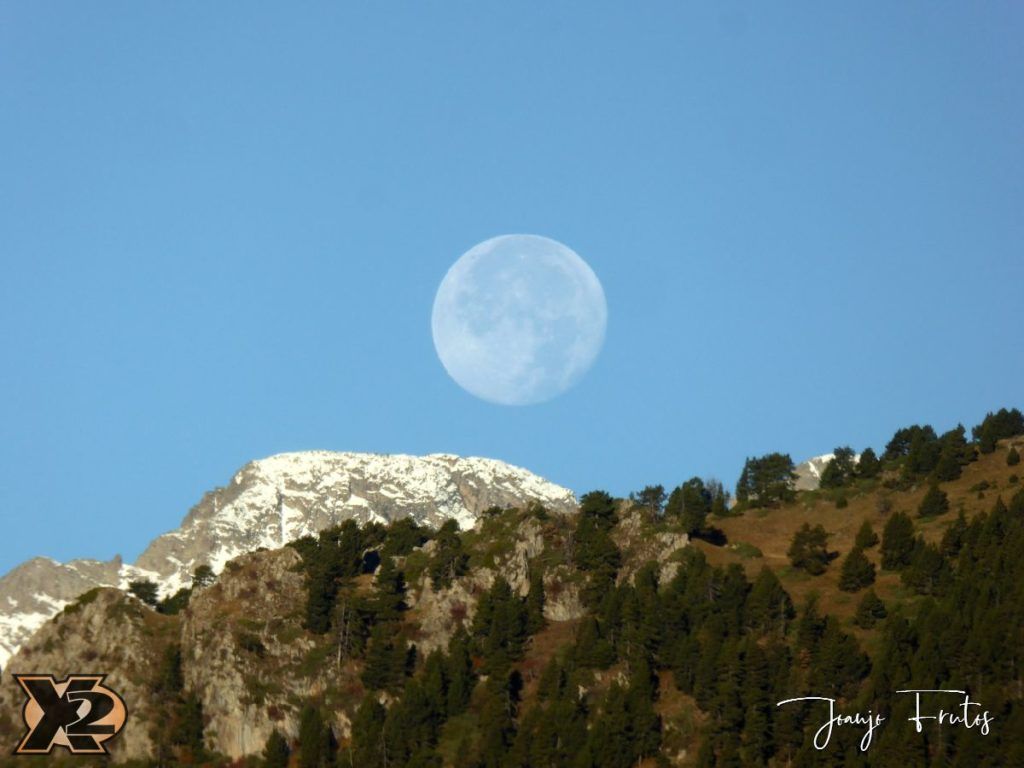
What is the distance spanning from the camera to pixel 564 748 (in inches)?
6191

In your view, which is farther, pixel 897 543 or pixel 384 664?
pixel 897 543

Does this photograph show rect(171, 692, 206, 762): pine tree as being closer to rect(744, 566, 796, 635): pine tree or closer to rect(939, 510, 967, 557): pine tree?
rect(744, 566, 796, 635): pine tree

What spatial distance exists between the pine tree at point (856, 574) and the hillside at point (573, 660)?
636mm

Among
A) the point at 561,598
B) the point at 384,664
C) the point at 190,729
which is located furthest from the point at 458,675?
the point at 190,729

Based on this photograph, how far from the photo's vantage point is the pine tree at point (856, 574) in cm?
18650

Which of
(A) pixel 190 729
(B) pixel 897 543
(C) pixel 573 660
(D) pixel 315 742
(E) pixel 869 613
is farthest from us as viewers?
(B) pixel 897 543

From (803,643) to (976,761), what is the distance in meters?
34.3

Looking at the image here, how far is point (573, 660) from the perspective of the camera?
17688 centimetres

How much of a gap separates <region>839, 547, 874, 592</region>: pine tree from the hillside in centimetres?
64

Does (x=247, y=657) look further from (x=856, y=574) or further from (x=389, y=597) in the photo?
(x=856, y=574)

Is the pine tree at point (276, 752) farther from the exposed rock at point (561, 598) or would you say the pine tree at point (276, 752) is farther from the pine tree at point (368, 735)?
the exposed rock at point (561, 598)

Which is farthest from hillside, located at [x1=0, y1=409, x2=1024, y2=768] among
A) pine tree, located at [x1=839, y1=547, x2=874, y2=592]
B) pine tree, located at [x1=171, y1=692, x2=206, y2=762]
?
pine tree, located at [x1=839, y1=547, x2=874, y2=592]

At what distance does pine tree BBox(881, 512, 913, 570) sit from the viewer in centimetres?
19000

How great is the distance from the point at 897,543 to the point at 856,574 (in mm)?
8424
